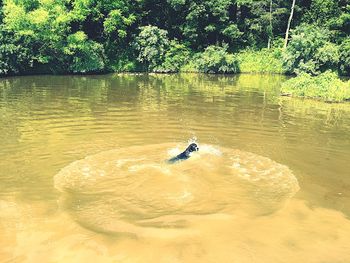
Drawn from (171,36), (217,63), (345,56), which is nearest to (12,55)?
(171,36)

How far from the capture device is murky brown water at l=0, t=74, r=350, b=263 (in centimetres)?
698

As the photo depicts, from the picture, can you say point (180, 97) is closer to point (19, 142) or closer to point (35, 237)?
point (19, 142)

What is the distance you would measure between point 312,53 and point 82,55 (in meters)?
18.4

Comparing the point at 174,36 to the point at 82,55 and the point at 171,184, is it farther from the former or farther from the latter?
the point at 171,184

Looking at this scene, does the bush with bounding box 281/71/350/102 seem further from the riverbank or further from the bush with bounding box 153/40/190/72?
the bush with bounding box 153/40/190/72

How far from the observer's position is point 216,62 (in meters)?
36.1

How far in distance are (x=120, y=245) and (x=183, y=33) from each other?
3466 centimetres

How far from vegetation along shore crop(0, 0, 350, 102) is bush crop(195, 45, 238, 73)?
0.29ft

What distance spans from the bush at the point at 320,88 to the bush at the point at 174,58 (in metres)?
14.7

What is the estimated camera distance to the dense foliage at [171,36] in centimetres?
3159

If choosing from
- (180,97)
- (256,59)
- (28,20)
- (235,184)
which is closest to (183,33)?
(256,59)

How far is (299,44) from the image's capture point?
3219 cm

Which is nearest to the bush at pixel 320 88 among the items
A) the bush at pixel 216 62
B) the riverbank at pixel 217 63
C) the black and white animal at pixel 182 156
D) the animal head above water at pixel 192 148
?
the riverbank at pixel 217 63

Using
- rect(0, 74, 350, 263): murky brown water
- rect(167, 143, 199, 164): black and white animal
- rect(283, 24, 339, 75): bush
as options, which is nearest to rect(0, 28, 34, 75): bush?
rect(0, 74, 350, 263): murky brown water
